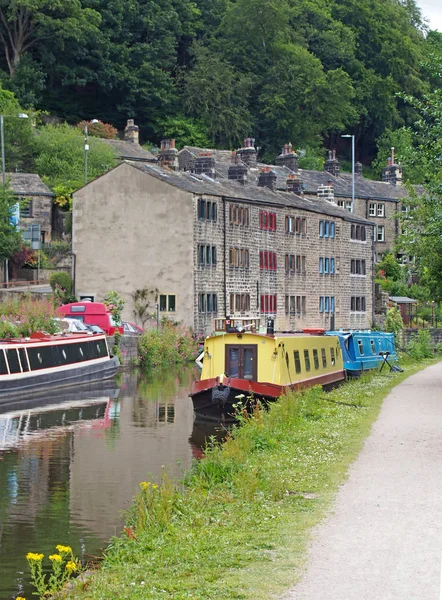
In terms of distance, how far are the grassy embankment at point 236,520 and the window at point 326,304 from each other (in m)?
47.7

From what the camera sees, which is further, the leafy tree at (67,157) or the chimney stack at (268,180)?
the leafy tree at (67,157)

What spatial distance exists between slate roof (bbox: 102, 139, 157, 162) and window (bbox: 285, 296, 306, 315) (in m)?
19.5

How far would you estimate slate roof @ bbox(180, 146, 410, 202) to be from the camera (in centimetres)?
7550

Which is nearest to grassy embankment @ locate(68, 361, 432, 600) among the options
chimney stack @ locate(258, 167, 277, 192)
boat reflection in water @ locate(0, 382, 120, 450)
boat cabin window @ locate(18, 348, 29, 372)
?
boat reflection in water @ locate(0, 382, 120, 450)

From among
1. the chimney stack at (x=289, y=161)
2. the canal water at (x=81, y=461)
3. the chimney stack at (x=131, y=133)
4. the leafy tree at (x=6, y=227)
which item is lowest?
the canal water at (x=81, y=461)

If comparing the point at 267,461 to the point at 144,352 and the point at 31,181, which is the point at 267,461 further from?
the point at 31,181

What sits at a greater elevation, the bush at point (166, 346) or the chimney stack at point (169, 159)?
the chimney stack at point (169, 159)

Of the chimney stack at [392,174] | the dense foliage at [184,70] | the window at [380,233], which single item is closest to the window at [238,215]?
the window at [380,233]

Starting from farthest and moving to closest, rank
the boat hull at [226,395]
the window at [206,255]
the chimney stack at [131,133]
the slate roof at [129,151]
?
the chimney stack at [131,133] → the slate roof at [129,151] → the window at [206,255] → the boat hull at [226,395]

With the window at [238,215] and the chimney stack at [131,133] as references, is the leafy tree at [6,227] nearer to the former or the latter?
the window at [238,215]

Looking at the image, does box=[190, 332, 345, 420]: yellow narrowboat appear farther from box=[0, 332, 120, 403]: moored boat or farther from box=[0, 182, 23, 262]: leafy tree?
box=[0, 182, 23, 262]: leafy tree

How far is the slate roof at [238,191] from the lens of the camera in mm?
59438

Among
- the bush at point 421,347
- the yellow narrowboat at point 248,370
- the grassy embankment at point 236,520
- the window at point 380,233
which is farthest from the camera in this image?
the window at point 380,233

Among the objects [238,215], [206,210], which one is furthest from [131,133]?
[206,210]
